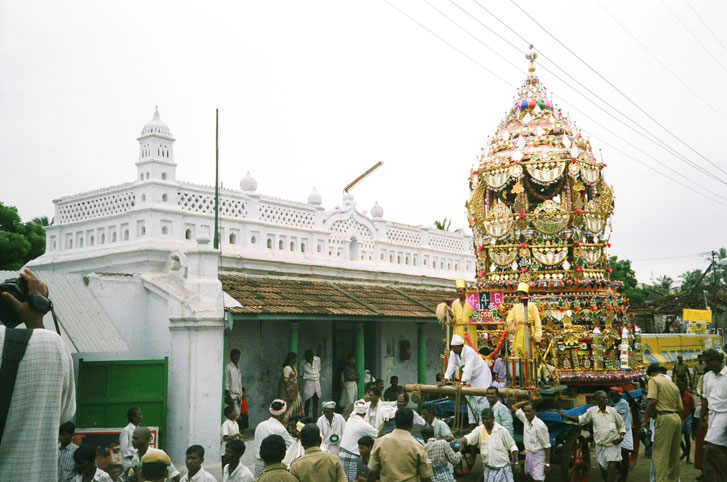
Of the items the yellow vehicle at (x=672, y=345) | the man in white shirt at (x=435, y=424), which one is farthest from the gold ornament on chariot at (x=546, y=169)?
the yellow vehicle at (x=672, y=345)

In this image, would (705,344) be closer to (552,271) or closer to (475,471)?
(552,271)

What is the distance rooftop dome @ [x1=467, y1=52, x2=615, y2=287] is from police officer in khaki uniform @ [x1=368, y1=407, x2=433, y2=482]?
21.0ft

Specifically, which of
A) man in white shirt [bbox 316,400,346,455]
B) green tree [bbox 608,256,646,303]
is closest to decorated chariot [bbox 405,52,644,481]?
man in white shirt [bbox 316,400,346,455]

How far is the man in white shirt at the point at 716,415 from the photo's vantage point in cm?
804

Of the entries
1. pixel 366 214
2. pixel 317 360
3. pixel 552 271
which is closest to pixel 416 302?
pixel 366 214

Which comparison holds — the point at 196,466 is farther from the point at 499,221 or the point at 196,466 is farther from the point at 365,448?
the point at 499,221

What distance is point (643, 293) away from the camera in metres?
Answer: 43.3

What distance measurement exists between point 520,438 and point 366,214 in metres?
9.33

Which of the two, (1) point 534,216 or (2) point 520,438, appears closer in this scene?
(2) point 520,438

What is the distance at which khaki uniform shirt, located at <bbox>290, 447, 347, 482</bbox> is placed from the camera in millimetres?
5508

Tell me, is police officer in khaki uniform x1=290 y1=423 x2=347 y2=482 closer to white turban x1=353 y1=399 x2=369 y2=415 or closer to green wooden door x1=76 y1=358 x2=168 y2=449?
Result: white turban x1=353 y1=399 x2=369 y2=415

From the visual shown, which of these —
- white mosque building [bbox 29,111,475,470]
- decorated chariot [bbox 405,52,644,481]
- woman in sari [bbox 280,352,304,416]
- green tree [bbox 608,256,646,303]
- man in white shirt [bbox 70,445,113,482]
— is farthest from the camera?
green tree [bbox 608,256,646,303]

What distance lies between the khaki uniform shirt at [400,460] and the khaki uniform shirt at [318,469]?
608mm

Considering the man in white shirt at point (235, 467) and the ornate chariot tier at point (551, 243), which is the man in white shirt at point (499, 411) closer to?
the ornate chariot tier at point (551, 243)
